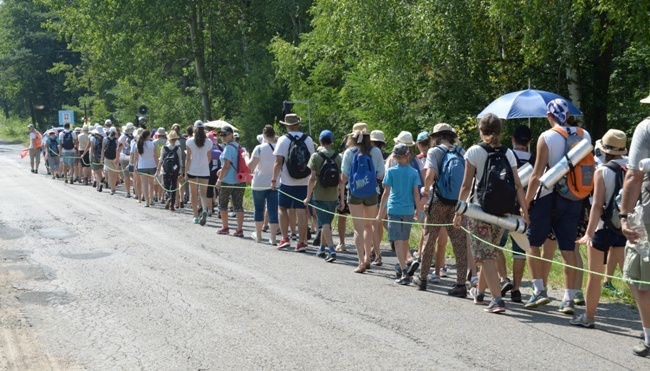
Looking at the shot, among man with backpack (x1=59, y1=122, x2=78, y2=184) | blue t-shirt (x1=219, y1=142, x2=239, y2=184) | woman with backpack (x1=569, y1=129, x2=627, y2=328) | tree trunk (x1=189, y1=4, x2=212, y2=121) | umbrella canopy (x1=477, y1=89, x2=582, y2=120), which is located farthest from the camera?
tree trunk (x1=189, y1=4, x2=212, y2=121)

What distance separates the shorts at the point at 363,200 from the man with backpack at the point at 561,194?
3.08m

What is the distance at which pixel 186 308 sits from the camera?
945 cm

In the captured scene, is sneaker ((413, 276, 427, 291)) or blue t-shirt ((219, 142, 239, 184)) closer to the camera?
sneaker ((413, 276, 427, 291))

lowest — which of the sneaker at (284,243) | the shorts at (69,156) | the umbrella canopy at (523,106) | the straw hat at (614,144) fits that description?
the sneaker at (284,243)

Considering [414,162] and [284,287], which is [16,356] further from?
[414,162]

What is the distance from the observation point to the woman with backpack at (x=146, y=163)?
70.6ft

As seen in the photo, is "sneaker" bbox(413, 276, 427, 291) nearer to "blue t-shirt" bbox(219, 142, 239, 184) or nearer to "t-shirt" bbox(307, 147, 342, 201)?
"t-shirt" bbox(307, 147, 342, 201)

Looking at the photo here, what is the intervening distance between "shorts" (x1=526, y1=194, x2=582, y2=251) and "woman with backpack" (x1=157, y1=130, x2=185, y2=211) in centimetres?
1187

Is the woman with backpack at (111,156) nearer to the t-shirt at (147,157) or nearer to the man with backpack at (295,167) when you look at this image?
the t-shirt at (147,157)

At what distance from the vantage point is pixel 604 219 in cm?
834

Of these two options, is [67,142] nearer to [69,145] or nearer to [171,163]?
[69,145]

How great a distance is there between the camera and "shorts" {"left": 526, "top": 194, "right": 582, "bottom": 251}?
916 centimetres

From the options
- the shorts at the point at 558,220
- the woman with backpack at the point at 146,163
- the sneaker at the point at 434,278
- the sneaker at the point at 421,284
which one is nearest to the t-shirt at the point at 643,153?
the shorts at the point at 558,220

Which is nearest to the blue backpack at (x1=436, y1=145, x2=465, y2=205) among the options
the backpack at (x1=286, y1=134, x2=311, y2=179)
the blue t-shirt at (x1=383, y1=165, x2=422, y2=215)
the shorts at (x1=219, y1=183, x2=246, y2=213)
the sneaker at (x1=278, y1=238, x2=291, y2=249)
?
the blue t-shirt at (x1=383, y1=165, x2=422, y2=215)
